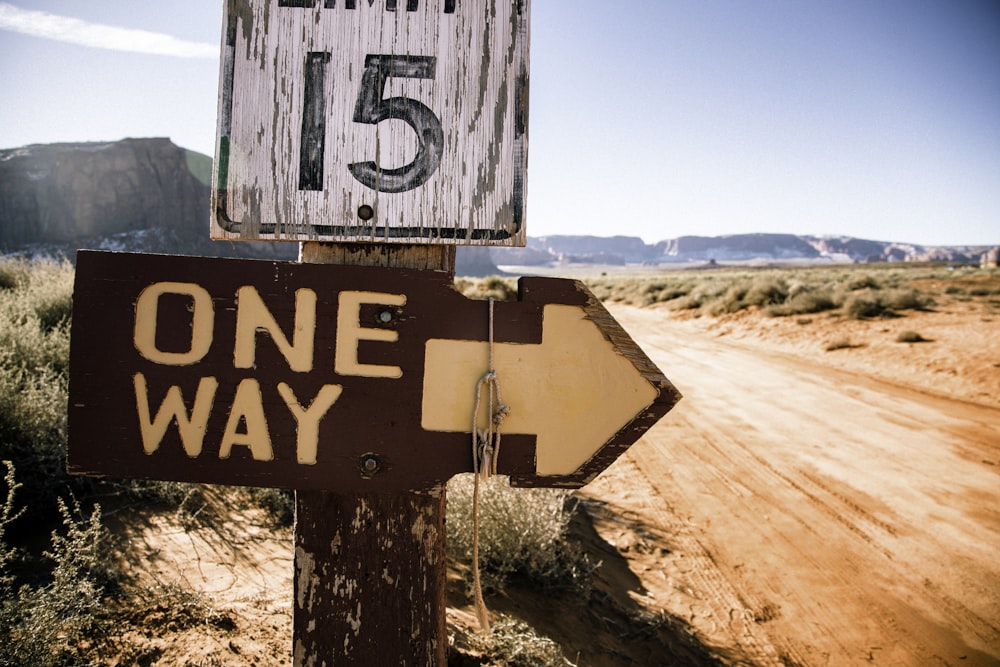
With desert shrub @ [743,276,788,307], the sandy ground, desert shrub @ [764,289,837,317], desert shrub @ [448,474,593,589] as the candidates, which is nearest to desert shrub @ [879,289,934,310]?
desert shrub @ [764,289,837,317]

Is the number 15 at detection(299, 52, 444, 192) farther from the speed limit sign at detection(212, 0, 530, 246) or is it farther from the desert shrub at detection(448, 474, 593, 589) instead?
the desert shrub at detection(448, 474, 593, 589)

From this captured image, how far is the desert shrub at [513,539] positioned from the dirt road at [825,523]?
0.59 metres

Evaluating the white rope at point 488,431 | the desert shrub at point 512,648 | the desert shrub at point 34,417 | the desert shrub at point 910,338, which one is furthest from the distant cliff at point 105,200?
the white rope at point 488,431

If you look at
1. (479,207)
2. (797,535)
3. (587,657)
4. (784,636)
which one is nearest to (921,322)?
(797,535)

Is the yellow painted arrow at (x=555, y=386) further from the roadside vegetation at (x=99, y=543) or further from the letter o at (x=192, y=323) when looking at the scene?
the roadside vegetation at (x=99, y=543)

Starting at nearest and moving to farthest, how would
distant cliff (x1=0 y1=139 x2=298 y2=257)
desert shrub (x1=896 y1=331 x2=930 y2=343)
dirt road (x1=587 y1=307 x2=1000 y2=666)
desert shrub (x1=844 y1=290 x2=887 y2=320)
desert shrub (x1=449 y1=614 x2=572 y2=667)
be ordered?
desert shrub (x1=449 y1=614 x2=572 y2=667) → dirt road (x1=587 y1=307 x2=1000 y2=666) → desert shrub (x1=896 y1=331 x2=930 y2=343) → desert shrub (x1=844 y1=290 x2=887 y2=320) → distant cliff (x1=0 y1=139 x2=298 y2=257)

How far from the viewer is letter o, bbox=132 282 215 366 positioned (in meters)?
0.98

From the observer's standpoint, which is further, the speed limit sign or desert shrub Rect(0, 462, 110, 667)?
desert shrub Rect(0, 462, 110, 667)

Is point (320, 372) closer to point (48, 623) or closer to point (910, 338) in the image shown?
point (48, 623)

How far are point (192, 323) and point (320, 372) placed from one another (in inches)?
9.5

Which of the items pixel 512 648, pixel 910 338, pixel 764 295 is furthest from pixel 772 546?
pixel 764 295

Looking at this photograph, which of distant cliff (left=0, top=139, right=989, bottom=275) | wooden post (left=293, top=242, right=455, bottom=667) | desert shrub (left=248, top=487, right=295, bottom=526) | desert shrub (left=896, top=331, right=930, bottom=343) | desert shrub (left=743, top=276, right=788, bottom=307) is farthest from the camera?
distant cliff (left=0, top=139, right=989, bottom=275)

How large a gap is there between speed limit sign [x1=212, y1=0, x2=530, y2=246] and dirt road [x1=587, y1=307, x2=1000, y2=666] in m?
2.69

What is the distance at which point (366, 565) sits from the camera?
1087mm
